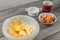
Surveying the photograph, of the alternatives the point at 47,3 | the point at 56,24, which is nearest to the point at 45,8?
the point at 47,3

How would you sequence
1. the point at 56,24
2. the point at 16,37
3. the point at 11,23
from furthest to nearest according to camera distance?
the point at 56,24 → the point at 11,23 → the point at 16,37

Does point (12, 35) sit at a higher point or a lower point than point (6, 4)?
lower

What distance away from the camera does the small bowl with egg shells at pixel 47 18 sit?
996 millimetres

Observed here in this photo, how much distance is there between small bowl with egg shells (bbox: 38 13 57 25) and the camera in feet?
3.27

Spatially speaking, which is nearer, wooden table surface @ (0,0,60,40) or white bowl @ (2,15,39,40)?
white bowl @ (2,15,39,40)

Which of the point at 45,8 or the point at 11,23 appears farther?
the point at 45,8

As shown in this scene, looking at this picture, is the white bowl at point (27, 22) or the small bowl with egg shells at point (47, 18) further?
the small bowl with egg shells at point (47, 18)

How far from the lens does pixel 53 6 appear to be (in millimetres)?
1202

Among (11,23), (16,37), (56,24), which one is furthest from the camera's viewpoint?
(56,24)

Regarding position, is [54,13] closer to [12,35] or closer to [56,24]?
[56,24]

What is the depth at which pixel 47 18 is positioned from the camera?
3.33ft

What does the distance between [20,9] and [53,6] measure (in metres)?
0.27

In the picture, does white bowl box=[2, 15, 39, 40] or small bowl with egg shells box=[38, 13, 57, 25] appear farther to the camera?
small bowl with egg shells box=[38, 13, 57, 25]

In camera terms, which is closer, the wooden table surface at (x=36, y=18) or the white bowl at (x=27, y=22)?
the white bowl at (x=27, y=22)
